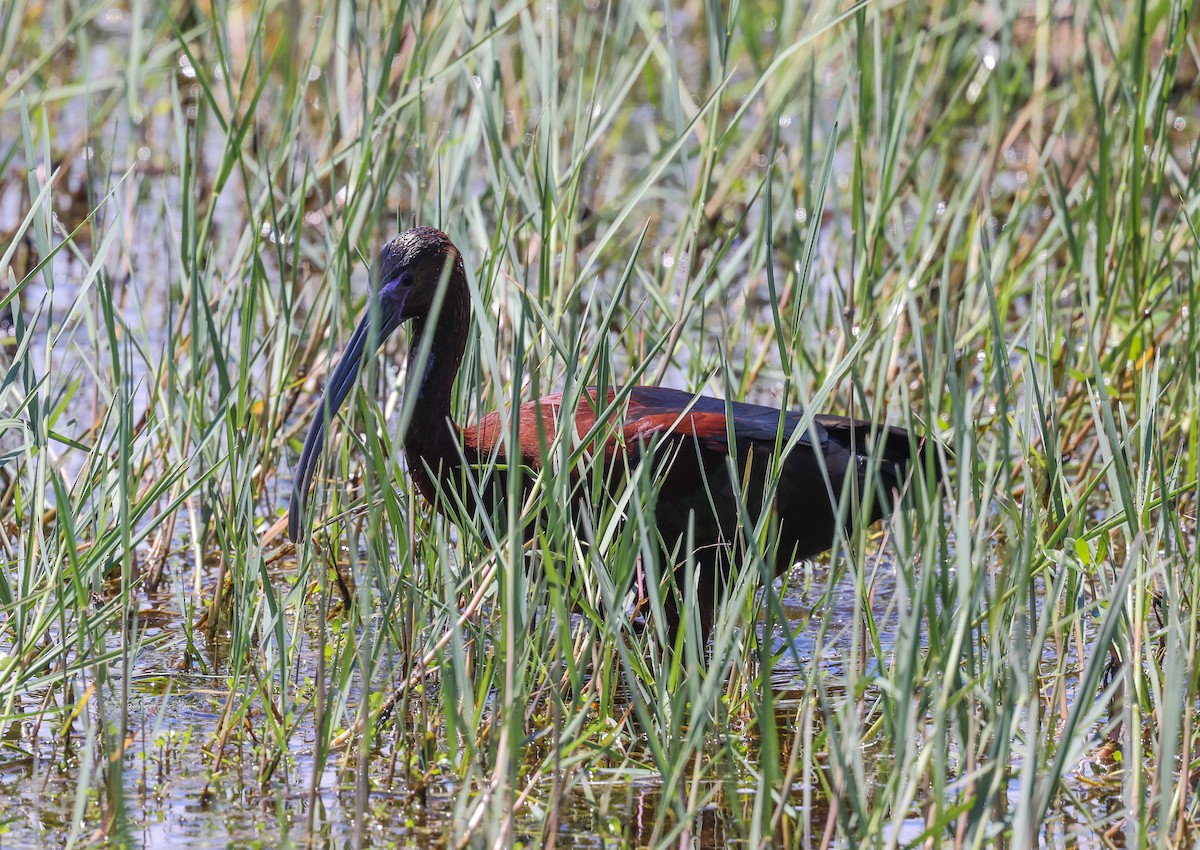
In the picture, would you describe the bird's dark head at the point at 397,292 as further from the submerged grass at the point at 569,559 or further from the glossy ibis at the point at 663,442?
the submerged grass at the point at 569,559

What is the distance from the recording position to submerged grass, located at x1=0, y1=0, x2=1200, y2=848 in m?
2.06

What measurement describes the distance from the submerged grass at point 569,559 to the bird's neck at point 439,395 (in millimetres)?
74

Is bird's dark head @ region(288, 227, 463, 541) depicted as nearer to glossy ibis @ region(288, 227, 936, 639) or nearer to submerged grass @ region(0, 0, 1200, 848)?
glossy ibis @ region(288, 227, 936, 639)

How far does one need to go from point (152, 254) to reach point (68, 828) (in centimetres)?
313

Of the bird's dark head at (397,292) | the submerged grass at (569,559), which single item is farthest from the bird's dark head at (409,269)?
the submerged grass at (569,559)

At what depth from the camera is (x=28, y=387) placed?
2494 mm

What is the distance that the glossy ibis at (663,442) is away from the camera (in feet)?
9.54

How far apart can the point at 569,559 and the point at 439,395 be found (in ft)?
2.50

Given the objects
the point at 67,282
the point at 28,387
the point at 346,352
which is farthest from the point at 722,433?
the point at 67,282

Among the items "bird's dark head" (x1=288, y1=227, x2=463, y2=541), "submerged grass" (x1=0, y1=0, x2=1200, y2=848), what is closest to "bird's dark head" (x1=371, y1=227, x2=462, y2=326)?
"bird's dark head" (x1=288, y1=227, x2=463, y2=541)

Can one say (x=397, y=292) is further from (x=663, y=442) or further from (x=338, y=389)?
(x=663, y=442)

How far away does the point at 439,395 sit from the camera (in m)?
2.97

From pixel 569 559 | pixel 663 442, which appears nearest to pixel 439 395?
pixel 663 442

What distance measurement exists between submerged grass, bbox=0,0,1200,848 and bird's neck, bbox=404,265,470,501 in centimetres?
7
